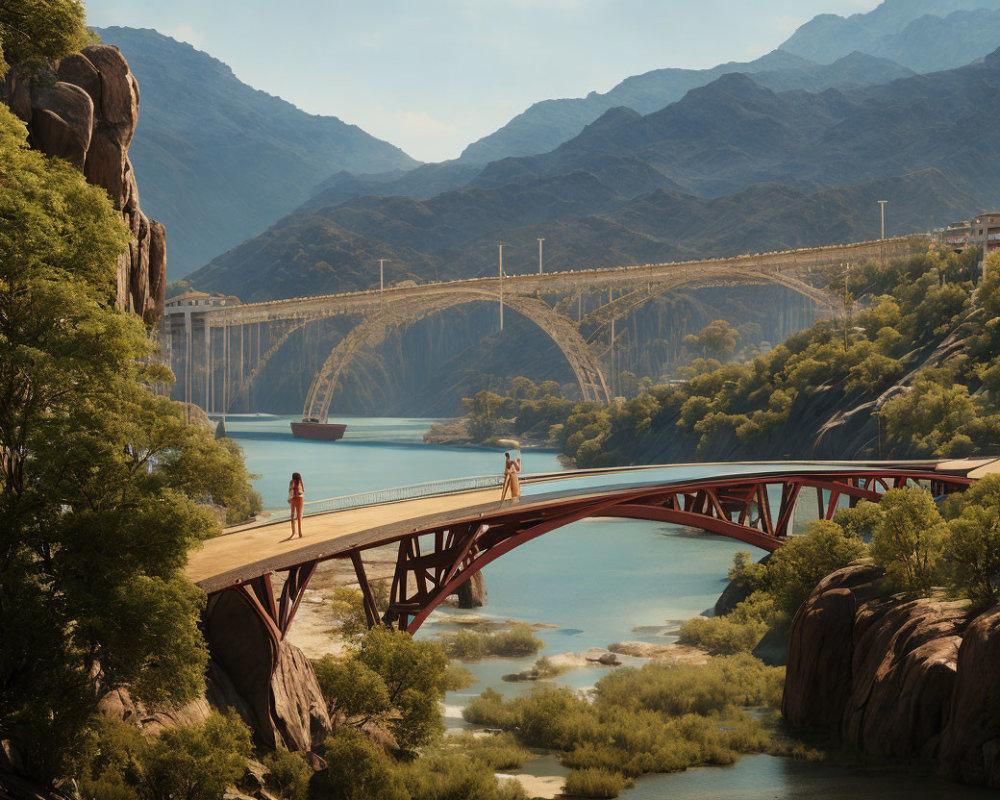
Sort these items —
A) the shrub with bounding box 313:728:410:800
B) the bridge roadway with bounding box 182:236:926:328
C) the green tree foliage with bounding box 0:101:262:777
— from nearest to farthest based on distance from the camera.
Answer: the green tree foliage with bounding box 0:101:262:777 < the shrub with bounding box 313:728:410:800 < the bridge roadway with bounding box 182:236:926:328

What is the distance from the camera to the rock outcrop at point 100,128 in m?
21.2

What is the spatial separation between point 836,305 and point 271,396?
124274 mm

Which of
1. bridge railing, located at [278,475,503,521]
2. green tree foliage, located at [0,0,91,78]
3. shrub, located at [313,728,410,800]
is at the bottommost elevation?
shrub, located at [313,728,410,800]

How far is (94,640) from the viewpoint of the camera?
13.2 meters

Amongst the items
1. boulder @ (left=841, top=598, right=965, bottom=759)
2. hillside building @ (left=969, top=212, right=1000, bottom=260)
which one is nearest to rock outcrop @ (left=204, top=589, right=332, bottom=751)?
boulder @ (left=841, top=598, right=965, bottom=759)

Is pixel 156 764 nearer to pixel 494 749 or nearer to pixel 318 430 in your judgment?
pixel 494 749

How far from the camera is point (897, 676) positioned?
21109 mm

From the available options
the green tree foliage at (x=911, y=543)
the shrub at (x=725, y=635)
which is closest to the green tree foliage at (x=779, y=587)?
the shrub at (x=725, y=635)

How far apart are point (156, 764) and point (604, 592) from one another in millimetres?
34610

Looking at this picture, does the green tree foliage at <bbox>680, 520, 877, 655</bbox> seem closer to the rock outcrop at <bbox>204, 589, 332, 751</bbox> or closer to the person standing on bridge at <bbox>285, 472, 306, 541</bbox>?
the person standing on bridge at <bbox>285, 472, 306, 541</bbox>

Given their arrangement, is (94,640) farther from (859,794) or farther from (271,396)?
(271,396)

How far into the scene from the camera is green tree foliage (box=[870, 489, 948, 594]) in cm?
2388

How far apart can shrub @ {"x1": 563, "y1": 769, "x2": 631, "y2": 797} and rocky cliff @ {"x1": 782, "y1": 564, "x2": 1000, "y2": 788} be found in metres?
5.39

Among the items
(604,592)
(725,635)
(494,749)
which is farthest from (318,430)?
(494,749)
